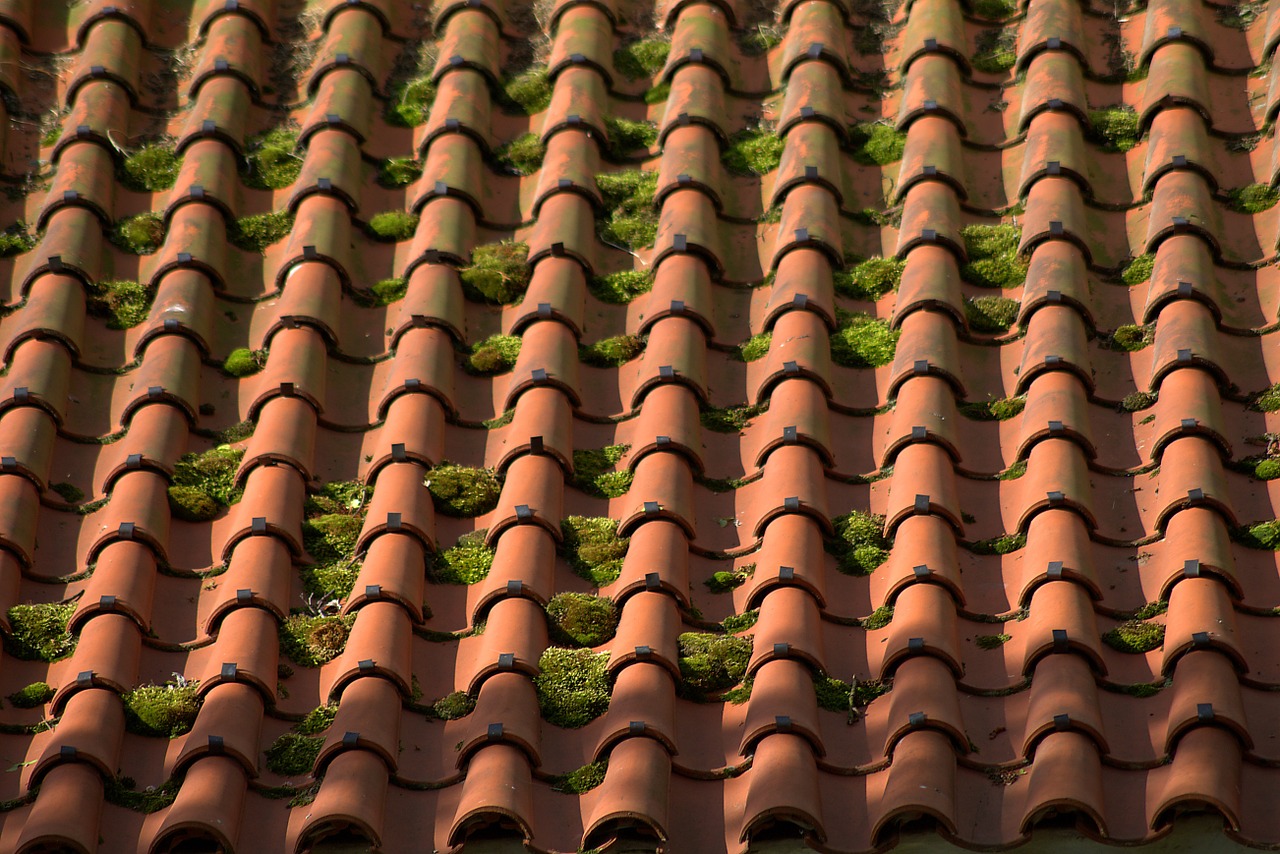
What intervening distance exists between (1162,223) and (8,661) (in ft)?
13.8

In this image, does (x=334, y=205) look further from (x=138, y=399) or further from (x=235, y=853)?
(x=235, y=853)

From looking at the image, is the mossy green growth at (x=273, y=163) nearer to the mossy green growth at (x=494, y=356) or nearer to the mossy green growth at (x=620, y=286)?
the mossy green growth at (x=494, y=356)

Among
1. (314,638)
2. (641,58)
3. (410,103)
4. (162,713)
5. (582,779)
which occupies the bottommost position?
(582,779)

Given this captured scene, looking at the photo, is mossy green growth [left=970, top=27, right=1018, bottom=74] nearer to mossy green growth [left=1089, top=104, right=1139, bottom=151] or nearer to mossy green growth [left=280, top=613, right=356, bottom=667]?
mossy green growth [left=1089, top=104, right=1139, bottom=151]

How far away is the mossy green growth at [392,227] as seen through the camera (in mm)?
5727

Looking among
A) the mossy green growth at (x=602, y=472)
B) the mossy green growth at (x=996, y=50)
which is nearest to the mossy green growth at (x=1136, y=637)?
the mossy green growth at (x=602, y=472)

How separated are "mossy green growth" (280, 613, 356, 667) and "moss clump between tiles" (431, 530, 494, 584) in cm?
32

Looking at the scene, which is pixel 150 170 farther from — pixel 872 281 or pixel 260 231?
pixel 872 281

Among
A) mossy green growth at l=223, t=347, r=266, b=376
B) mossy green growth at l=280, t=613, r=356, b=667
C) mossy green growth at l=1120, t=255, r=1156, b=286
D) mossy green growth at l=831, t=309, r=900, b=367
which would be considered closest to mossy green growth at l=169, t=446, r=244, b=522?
mossy green growth at l=223, t=347, r=266, b=376

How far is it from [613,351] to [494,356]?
0.44m

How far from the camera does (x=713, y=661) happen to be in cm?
416

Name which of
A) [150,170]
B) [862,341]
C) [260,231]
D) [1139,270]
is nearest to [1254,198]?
[1139,270]

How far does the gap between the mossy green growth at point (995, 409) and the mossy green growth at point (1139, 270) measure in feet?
2.36

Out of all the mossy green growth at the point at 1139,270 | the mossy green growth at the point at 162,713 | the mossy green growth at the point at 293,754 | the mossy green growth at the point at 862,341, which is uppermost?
the mossy green growth at the point at 1139,270
